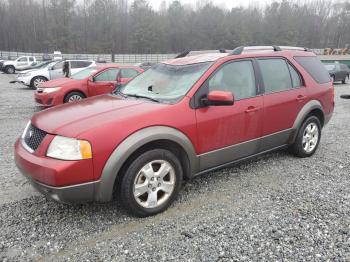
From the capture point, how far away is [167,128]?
3.26 m

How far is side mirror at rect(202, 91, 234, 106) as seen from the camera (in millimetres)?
3354

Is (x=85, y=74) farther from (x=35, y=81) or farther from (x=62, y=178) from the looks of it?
(x=62, y=178)

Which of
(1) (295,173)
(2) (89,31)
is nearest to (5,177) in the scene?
(1) (295,173)

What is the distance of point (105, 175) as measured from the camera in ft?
9.58

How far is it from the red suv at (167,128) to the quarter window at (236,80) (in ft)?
0.04

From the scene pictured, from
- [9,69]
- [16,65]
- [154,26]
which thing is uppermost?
[154,26]

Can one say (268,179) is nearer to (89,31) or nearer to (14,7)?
(89,31)

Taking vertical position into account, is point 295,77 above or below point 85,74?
above

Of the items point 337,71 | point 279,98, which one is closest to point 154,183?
point 279,98

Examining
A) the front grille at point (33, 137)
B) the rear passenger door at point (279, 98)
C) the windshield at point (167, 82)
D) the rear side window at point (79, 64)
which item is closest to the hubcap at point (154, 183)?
the windshield at point (167, 82)

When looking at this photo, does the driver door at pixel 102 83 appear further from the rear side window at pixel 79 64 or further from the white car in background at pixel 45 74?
the rear side window at pixel 79 64

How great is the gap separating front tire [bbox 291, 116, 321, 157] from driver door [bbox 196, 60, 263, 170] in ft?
3.42

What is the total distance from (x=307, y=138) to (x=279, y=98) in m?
1.12

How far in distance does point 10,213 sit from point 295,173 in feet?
11.8
